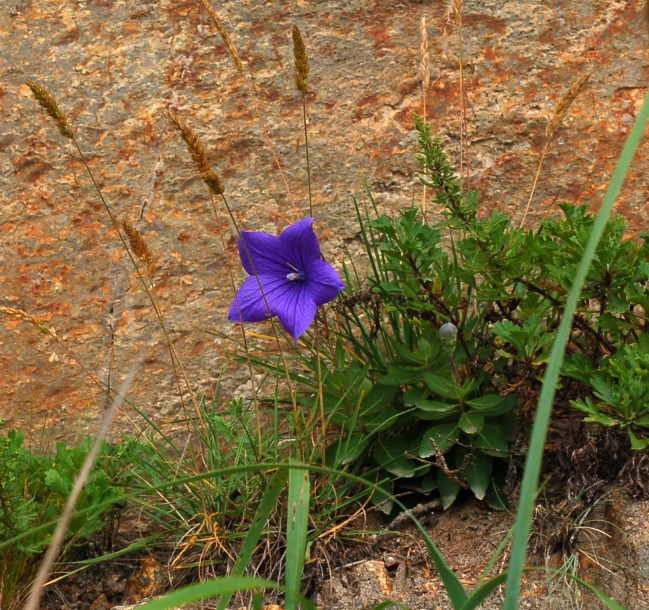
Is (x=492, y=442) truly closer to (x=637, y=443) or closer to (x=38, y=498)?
(x=637, y=443)

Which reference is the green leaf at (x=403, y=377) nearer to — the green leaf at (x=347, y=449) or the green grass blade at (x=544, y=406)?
the green leaf at (x=347, y=449)


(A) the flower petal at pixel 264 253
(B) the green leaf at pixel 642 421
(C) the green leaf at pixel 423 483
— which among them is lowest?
(C) the green leaf at pixel 423 483

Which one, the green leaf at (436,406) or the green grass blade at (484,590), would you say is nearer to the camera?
the green grass blade at (484,590)

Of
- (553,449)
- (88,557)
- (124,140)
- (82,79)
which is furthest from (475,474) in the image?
(82,79)

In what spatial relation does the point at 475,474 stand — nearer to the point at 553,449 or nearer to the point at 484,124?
the point at 553,449

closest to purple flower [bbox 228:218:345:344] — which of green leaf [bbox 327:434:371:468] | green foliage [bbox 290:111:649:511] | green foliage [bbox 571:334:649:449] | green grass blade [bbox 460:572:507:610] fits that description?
green foliage [bbox 290:111:649:511]

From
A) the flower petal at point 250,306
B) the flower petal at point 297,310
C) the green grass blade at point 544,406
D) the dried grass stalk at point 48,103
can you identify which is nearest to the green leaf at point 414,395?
the flower petal at point 297,310

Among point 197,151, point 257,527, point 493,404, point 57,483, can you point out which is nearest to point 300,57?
point 197,151
